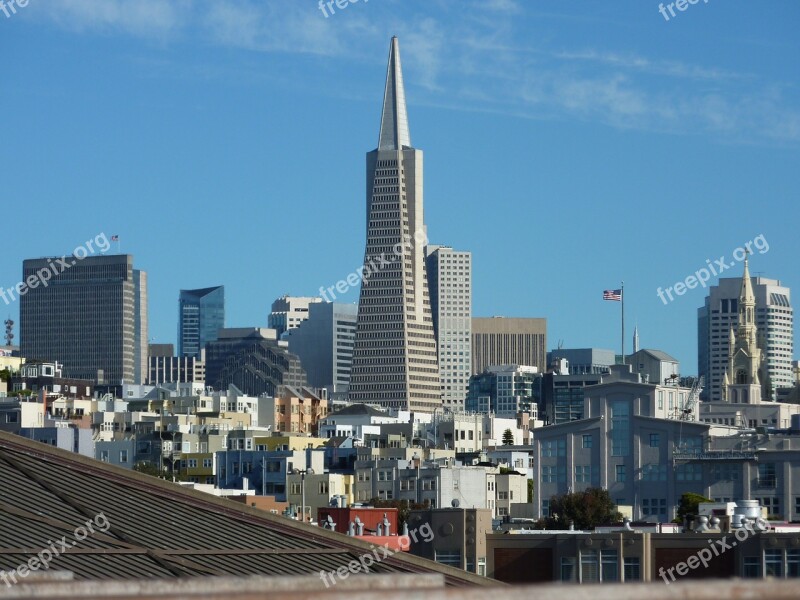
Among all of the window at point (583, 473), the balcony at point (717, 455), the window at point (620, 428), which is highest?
the window at point (620, 428)

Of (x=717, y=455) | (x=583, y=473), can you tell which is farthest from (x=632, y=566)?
(x=583, y=473)

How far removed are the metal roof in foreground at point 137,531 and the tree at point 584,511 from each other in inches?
3836

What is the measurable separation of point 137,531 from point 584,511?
11148 centimetres

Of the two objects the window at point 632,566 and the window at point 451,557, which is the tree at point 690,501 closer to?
the window at point 451,557

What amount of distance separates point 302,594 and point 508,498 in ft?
554

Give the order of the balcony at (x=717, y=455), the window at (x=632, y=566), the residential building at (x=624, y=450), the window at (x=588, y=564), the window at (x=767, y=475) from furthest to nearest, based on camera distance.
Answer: the residential building at (x=624, y=450)
the balcony at (x=717, y=455)
the window at (x=767, y=475)
the window at (x=588, y=564)
the window at (x=632, y=566)

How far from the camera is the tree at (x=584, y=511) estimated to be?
141250 mm

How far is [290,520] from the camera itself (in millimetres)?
41844

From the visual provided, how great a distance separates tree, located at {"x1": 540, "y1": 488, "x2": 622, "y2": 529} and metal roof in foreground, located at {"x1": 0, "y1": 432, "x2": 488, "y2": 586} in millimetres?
97437

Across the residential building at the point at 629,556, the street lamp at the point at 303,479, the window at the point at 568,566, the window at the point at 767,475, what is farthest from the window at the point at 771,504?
the window at the point at 568,566

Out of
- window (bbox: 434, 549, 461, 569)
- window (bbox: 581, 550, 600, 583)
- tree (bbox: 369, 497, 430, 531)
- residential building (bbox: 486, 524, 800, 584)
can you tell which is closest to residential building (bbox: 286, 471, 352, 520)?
tree (bbox: 369, 497, 430, 531)

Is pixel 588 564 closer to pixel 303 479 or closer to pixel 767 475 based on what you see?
pixel 767 475

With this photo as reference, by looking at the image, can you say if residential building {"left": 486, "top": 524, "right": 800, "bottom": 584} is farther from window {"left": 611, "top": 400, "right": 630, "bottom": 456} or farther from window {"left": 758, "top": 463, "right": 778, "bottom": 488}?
window {"left": 611, "top": 400, "right": 630, "bottom": 456}

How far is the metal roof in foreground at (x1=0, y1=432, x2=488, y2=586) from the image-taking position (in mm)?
33312
